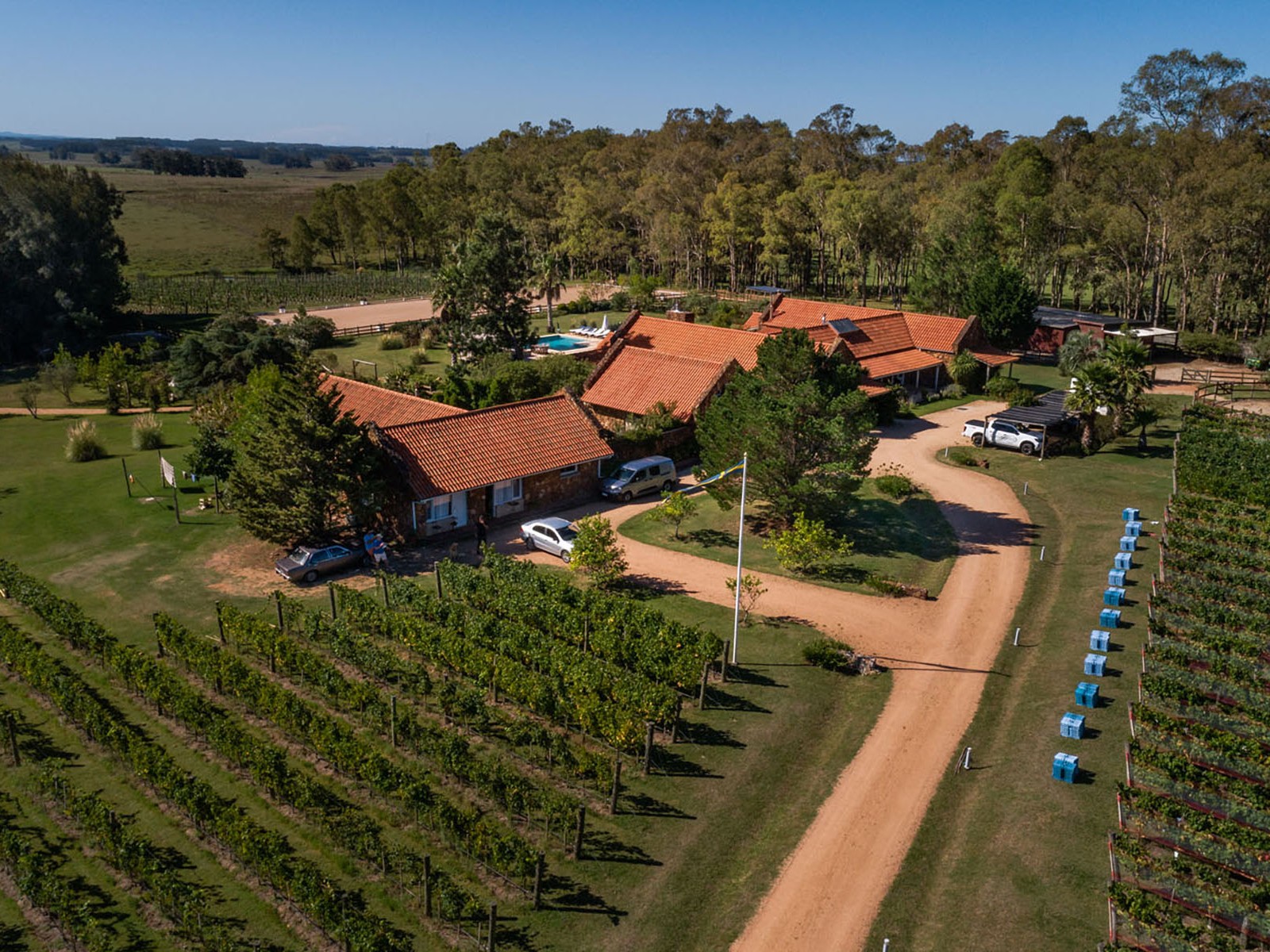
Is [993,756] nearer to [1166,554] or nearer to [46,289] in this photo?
[1166,554]

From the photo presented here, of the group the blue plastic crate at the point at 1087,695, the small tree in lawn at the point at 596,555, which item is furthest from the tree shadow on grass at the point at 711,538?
the blue plastic crate at the point at 1087,695

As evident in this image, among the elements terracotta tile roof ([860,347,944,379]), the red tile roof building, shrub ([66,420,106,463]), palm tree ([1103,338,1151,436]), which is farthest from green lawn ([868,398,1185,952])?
shrub ([66,420,106,463])

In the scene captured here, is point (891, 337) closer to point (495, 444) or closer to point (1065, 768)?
point (495, 444)

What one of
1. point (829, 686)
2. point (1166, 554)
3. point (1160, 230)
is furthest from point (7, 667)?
point (1160, 230)

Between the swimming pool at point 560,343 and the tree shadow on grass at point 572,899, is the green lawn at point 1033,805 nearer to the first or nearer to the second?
the tree shadow on grass at point 572,899

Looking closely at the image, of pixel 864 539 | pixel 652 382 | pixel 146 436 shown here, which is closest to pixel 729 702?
pixel 864 539
